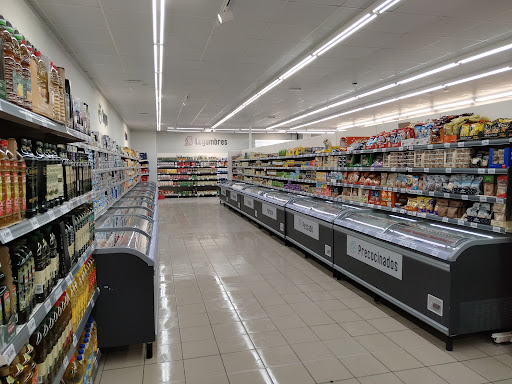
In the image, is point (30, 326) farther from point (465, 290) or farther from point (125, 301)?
point (465, 290)

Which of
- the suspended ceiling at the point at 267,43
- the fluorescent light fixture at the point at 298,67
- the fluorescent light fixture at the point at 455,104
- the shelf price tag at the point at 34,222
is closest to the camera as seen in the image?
the shelf price tag at the point at 34,222

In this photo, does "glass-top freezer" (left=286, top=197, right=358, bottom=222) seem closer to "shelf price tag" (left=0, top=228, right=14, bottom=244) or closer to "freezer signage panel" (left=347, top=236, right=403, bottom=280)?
"freezer signage panel" (left=347, top=236, right=403, bottom=280)

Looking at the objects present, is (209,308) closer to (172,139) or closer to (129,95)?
(129,95)

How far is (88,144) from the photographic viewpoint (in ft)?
12.5

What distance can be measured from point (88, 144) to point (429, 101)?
1139 cm

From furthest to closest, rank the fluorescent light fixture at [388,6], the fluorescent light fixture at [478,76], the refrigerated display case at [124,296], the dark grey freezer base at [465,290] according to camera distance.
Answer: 1. the fluorescent light fixture at [478,76]
2. the fluorescent light fixture at [388,6]
3. the dark grey freezer base at [465,290]
4. the refrigerated display case at [124,296]

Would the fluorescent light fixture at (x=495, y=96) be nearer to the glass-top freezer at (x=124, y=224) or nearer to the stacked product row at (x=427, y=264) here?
the stacked product row at (x=427, y=264)

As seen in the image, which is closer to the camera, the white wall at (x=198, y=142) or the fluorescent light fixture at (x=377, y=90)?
the fluorescent light fixture at (x=377, y=90)

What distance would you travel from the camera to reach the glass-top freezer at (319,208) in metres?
5.16

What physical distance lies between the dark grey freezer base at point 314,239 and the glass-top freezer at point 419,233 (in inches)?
14.5

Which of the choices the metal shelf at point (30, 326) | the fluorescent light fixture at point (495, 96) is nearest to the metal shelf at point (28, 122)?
the metal shelf at point (30, 326)

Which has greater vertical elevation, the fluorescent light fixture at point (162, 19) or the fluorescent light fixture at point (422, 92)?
the fluorescent light fixture at point (422, 92)

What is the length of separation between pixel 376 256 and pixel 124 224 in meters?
2.89

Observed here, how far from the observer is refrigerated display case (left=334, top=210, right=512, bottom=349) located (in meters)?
2.97
